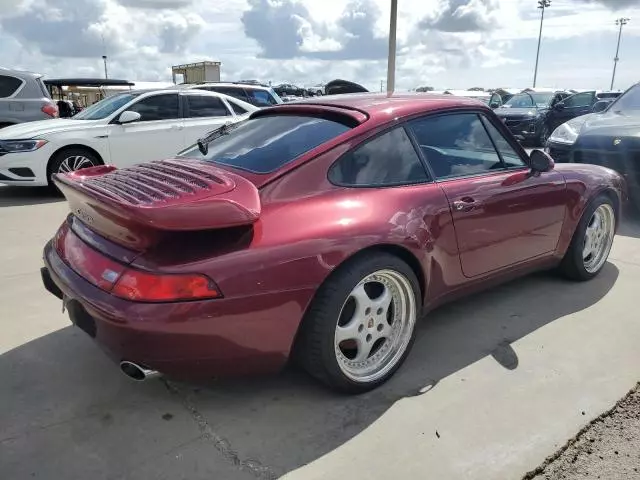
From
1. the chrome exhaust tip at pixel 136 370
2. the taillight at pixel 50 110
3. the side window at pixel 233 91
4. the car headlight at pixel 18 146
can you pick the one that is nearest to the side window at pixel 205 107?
the side window at pixel 233 91

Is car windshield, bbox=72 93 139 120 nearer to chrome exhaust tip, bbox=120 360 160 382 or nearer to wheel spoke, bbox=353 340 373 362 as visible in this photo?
chrome exhaust tip, bbox=120 360 160 382

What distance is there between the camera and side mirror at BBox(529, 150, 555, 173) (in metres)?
3.34

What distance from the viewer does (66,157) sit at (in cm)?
707

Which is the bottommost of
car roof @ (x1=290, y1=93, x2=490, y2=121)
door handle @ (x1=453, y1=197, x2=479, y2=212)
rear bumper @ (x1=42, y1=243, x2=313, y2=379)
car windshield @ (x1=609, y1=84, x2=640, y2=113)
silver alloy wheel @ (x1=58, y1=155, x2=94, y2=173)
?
silver alloy wheel @ (x1=58, y1=155, x2=94, y2=173)

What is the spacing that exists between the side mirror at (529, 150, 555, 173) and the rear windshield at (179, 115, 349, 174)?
1.38 m

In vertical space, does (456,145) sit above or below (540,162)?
above

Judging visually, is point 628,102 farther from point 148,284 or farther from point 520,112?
point 148,284

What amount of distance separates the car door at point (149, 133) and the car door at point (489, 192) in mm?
5515

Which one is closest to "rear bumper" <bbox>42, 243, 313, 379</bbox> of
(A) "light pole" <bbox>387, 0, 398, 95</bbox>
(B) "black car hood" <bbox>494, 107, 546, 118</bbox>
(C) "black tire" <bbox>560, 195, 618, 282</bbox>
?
(C) "black tire" <bbox>560, 195, 618, 282</bbox>

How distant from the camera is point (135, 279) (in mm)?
2074

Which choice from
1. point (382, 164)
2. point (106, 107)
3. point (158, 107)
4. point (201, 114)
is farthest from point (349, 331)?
point (106, 107)

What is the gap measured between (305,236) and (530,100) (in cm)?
1401

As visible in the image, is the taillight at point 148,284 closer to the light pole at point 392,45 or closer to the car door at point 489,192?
the car door at point 489,192

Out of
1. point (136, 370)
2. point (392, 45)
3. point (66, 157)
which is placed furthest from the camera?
point (392, 45)
